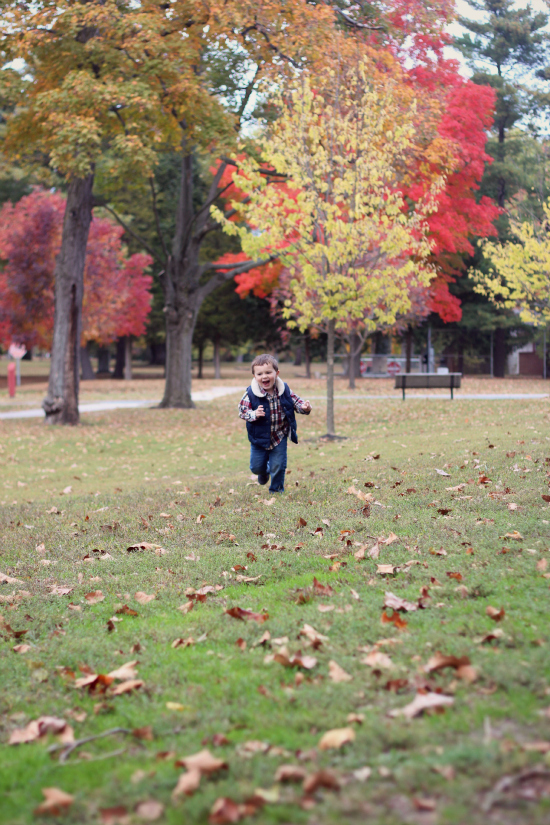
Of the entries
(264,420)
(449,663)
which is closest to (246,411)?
(264,420)

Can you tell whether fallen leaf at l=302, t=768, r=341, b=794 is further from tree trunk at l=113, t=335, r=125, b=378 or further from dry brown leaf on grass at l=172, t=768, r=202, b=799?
tree trunk at l=113, t=335, r=125, b=378

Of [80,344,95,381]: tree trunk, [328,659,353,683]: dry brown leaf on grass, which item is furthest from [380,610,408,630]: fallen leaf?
[80,344,95,381]: tree trunk

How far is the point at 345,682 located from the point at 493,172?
37031 millimetres

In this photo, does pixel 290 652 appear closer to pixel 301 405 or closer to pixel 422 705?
pixel 422 705

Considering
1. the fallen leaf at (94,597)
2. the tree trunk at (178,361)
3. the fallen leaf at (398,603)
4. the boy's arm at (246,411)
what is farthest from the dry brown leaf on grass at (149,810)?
the tree trunk at (178,361)

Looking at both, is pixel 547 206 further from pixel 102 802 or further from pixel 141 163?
pixel 102 802

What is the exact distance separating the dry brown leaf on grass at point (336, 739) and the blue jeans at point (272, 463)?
5.28 m

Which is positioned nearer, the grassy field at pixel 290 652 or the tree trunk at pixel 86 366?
the grassy field at pixel 290 652

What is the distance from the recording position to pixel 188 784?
2617 millimetres

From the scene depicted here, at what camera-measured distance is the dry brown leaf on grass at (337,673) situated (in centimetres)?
342

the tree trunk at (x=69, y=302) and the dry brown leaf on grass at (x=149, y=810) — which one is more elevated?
the tree trunk at (x=69, y=302)

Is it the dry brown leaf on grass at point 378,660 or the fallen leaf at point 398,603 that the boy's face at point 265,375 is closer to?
the fallen leaf at point 398,603

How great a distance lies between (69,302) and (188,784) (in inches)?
666

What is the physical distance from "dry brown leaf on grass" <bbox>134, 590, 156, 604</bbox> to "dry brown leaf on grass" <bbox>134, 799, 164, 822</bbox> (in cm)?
242
